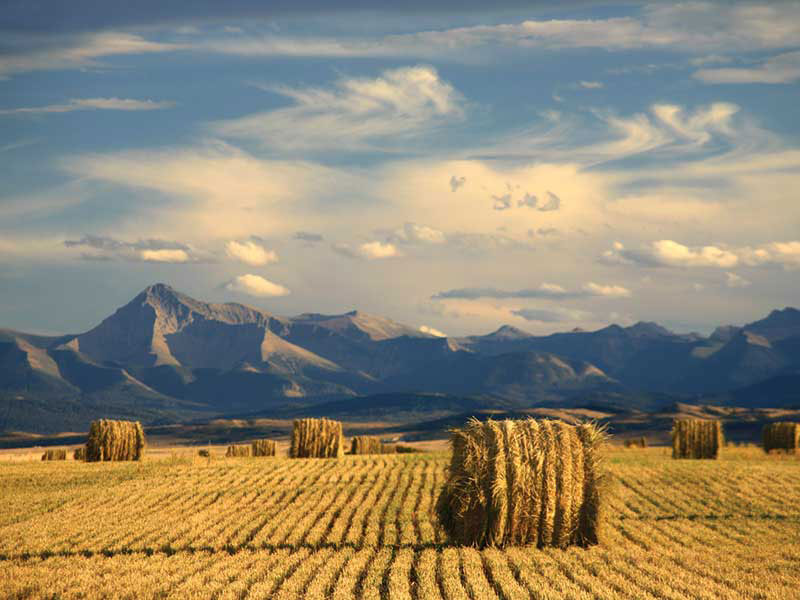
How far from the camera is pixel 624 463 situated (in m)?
33.3

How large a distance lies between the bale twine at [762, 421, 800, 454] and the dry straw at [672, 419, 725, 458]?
5.09 m

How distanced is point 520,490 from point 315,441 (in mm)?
23250

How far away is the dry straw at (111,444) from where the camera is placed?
3634 centimetres

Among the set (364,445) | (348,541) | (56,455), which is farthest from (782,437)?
(56,455)

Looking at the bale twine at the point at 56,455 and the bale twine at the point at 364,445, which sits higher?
the bale twine at the point at 364,445

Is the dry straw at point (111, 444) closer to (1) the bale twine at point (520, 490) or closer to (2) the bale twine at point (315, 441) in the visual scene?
(2) the bale twine at point (315, 441)

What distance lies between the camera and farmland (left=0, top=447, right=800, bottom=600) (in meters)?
13.7

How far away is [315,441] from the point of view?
39.4 m

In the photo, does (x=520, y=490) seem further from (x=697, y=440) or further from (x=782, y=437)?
(x=782, y=437)

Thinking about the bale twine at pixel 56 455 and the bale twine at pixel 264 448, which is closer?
the bale twine at pixel 56 455

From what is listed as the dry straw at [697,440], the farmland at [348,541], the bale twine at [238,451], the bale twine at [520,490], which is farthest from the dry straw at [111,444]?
the dry straw at [697,440]

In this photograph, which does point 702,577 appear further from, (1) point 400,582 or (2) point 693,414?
(2) point 693,414

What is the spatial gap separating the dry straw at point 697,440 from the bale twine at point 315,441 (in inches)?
576

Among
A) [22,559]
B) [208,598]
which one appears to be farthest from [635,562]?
[22,559]
